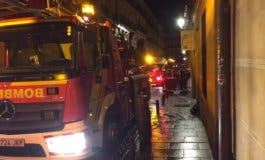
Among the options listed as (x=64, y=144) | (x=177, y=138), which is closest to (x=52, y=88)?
Result: (x=64, y=144)

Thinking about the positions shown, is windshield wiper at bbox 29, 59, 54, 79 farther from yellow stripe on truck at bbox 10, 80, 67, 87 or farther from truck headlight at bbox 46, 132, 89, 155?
truck headlight at bbox 46, 132, 89, 155

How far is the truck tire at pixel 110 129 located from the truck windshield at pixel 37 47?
1579 millimetres

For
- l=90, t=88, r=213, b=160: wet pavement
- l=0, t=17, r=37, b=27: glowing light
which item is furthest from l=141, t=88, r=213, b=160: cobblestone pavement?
l=0, t=17, r=37, b=27: glowing light

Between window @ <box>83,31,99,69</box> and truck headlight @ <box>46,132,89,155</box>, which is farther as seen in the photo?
window @ <box>83,31,99,69</box>

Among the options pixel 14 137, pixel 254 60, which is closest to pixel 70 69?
pixel 14 137

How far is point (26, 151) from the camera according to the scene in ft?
18.7

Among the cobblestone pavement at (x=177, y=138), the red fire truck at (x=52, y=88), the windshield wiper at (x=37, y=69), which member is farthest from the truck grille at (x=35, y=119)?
the cobblestone pavement at (x=177, y=138)

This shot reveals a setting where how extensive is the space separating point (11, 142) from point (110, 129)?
2.08 meters

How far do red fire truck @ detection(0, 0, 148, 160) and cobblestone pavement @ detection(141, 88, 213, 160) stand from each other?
2.41 metres

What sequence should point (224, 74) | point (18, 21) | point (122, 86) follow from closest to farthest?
1. point (224, 74)
2. point (18, 21)
3. point (122, 86)

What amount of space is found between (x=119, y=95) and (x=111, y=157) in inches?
49.8

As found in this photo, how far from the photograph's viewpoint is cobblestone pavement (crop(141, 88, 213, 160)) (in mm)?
8664

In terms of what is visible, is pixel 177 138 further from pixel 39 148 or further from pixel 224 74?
pixel 224 74

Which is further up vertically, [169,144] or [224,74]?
[224,74]
